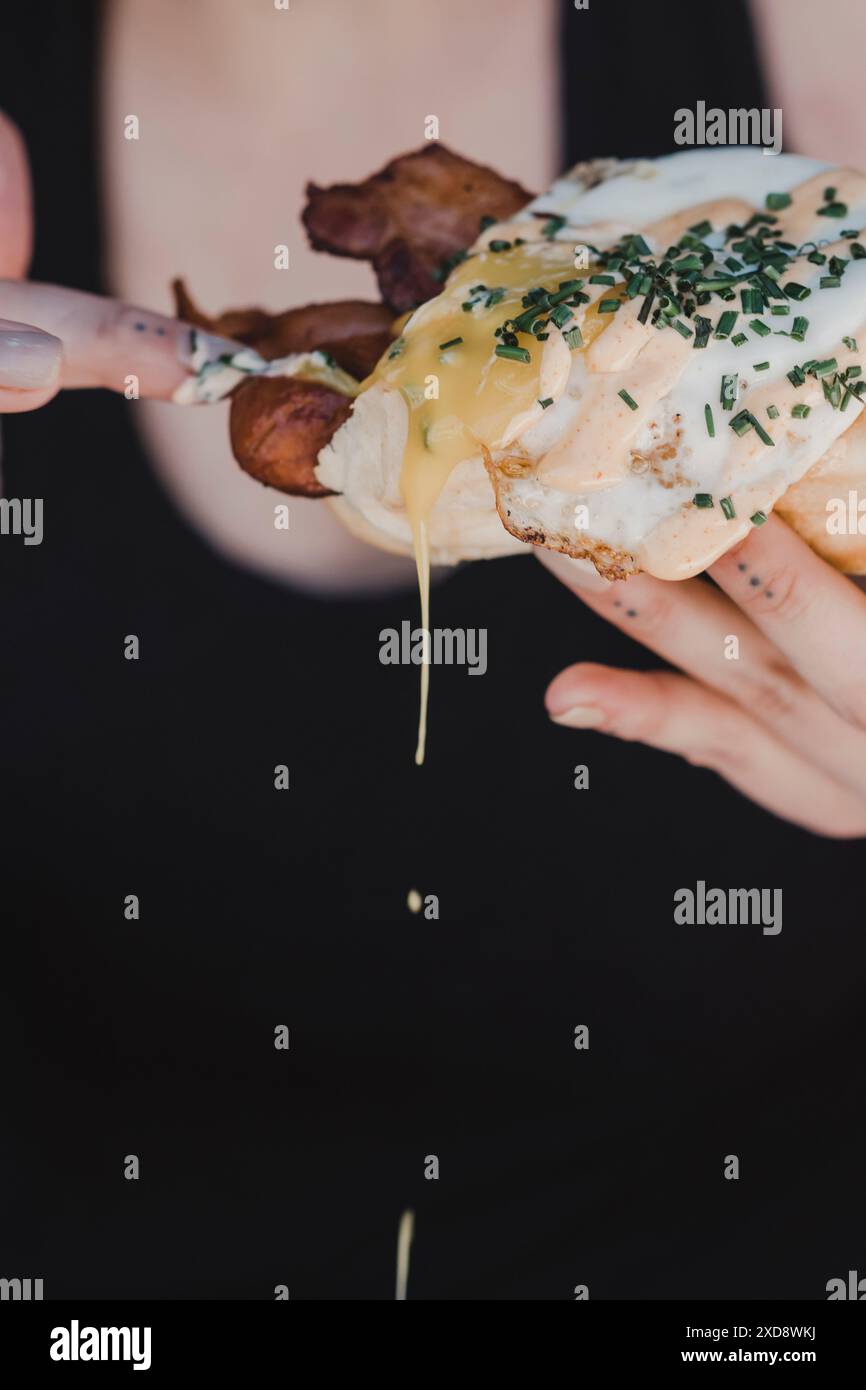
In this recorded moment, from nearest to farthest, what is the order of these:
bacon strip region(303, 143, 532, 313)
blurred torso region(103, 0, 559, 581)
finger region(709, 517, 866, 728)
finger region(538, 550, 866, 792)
Result: finger region(709, 517, 866, 728)
finger region(538, 550, 866, 792)
bacon strip region(303, 143, 532, 313)
blurred torso region(103, 0, 559, 581)

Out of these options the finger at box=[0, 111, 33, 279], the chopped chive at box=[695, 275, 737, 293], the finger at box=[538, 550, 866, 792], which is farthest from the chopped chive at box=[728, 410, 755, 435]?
the finger at box=[0, 111, 33, 279]

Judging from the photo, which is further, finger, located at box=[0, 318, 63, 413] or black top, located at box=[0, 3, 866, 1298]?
black top, located at box=[0, 3, 866, 1298]

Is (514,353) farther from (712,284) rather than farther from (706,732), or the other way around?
(706,732)

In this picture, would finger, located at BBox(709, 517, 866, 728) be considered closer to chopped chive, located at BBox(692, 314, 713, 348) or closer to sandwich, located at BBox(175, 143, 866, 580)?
sandwich, located at BBox(175, 143, 866, 580)

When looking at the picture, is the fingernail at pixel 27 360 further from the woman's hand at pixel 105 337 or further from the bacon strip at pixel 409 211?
the bacon strip at pixel 409 211

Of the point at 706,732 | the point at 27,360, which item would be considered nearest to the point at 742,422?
the point at 706,732

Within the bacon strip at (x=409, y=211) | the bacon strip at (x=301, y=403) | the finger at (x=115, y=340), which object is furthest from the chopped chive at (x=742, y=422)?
the finger at (x=115, y=340)

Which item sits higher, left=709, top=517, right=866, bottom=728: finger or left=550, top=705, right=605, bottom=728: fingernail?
left=709, top=517, right=866, bottom=728: finger

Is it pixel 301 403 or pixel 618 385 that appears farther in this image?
pixel 301 403
